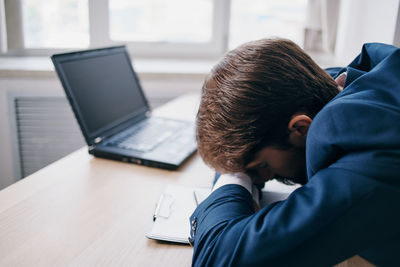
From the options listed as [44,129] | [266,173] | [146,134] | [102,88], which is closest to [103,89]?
[102,88]

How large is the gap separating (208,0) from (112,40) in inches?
22.5

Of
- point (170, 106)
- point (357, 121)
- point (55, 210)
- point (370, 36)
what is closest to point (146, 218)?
point (55, 210)

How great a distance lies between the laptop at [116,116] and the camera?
0.96 meters

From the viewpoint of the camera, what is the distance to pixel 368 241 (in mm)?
487

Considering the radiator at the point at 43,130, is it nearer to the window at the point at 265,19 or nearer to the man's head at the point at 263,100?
the window at the point at 265,19

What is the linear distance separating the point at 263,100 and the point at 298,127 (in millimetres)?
74

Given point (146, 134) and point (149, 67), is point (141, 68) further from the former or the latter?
point (146, 134)

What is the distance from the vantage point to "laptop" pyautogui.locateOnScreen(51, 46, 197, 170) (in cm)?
96

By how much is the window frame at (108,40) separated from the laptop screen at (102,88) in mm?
810

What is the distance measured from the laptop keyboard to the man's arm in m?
0.52

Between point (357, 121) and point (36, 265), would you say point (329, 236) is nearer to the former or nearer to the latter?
point (357, 121)

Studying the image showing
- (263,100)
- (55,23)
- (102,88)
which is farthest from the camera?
(55,23)

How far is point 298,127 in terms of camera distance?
1.92 ft

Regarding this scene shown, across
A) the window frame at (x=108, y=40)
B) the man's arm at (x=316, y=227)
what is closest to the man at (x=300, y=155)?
the man's arm at (x=316, y=227)
